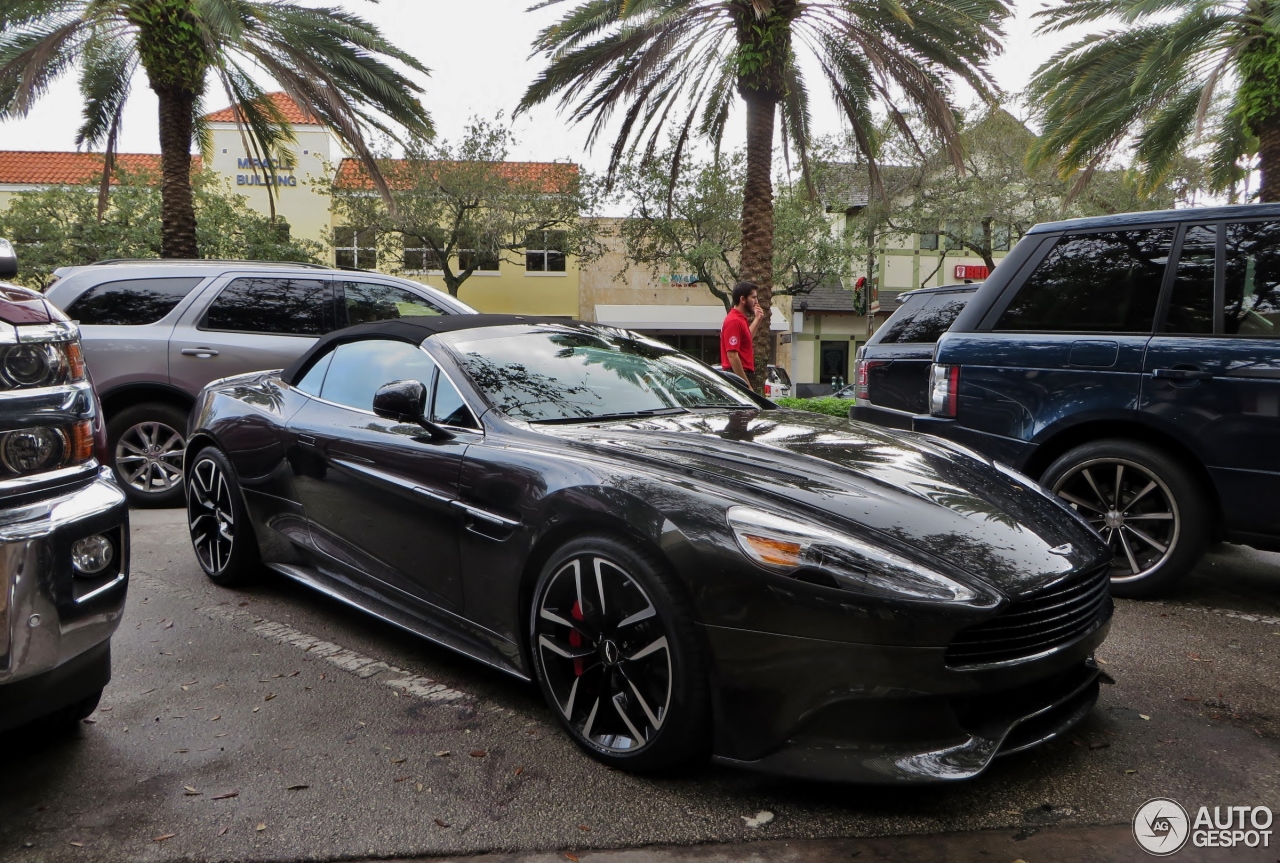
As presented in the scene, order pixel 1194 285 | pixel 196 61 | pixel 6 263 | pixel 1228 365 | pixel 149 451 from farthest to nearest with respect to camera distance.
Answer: pixel 196 61, pixel 149 451, pixel 1194 285, pixel 1228 365, pixel 6 263

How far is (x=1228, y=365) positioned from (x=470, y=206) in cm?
2660

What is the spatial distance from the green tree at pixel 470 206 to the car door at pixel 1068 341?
2507cm

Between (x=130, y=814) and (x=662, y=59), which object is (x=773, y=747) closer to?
(x=130, y=814)

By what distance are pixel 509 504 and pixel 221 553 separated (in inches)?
92.9

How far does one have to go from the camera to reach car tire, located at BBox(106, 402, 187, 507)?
6.78 meters

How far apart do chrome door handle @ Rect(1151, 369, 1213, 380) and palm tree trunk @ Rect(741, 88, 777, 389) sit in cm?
810

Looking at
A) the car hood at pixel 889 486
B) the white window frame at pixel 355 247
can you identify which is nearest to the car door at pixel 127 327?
the car hood at pixel 889 486

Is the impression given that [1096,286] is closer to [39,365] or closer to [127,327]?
[39,365]

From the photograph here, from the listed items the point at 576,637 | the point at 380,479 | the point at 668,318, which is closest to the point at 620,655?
the point at 576,637

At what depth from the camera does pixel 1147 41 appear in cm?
1280

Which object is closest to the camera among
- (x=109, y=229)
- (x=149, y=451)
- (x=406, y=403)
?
(x=406, y=403)

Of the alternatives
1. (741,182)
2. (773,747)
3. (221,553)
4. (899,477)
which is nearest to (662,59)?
(221,553)

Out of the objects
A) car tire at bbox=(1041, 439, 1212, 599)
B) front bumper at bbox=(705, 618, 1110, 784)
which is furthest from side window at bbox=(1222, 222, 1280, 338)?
front bumper at bbox=(705, 618, 1110, 784)

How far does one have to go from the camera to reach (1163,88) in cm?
1264
